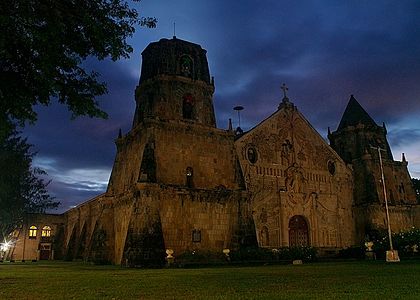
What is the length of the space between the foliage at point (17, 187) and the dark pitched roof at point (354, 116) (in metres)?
31.3

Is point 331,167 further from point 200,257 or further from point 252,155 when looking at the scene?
point 200,257

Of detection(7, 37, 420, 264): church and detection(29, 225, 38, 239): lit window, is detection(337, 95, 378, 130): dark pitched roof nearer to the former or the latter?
detection(7, 37, 420, 264): church

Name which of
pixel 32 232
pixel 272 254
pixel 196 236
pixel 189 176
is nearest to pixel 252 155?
pixel 189 176

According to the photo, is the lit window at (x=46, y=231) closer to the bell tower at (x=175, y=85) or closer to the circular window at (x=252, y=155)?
the bell tower at (x=175, y=85)

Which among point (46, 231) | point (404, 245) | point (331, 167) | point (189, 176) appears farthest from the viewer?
point (46, 231)

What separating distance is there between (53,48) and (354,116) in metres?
37.7

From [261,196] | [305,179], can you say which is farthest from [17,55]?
[305,179]

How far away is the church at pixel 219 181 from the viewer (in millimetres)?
26234

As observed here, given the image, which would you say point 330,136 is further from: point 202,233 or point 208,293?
point 208,293

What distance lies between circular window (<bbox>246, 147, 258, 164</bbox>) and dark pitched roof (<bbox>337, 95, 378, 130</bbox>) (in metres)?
14.1

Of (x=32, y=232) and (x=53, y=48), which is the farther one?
(x=32, y=232)

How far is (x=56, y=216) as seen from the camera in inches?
2105

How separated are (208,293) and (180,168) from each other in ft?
63.2

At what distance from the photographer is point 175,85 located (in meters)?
29.7
